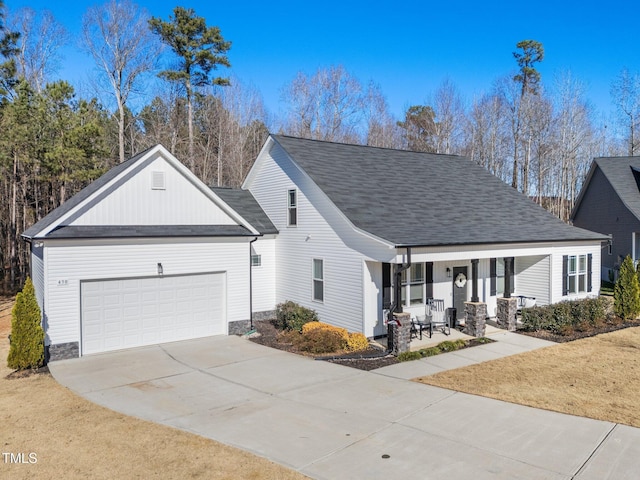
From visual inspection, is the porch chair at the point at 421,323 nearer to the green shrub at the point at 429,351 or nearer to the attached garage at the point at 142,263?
the green shrub at the point at 429,351

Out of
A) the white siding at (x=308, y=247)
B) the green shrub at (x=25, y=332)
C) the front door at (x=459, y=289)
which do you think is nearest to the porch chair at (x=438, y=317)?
the front door at (x=459, y=289)

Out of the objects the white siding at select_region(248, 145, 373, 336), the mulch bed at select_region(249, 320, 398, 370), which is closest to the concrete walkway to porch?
the mulch bed at select_region(249, 320, 398, 370)

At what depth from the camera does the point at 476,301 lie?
1470 cm

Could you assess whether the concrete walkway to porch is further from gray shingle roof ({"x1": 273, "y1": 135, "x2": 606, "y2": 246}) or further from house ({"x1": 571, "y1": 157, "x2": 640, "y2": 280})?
house ({"x1": 571, "y1": 157, "x2": 640, "y2": 280})

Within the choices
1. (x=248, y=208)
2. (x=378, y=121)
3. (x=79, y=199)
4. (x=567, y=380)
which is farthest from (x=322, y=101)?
(x=567, y=380)

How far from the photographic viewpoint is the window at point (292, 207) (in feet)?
55.3

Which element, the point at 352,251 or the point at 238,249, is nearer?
the point at 352,251

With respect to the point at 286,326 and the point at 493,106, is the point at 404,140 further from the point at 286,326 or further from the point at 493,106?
the point at 286,326

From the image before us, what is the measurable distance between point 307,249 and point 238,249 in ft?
7.62

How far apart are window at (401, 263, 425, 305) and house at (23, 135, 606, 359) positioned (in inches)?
1.9

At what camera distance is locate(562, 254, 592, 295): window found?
1758 centimetres

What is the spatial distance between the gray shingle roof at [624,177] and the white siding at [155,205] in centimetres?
2164

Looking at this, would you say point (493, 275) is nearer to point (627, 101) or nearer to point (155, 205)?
point (155, 205)

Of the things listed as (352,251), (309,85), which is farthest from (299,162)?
(309,85)
